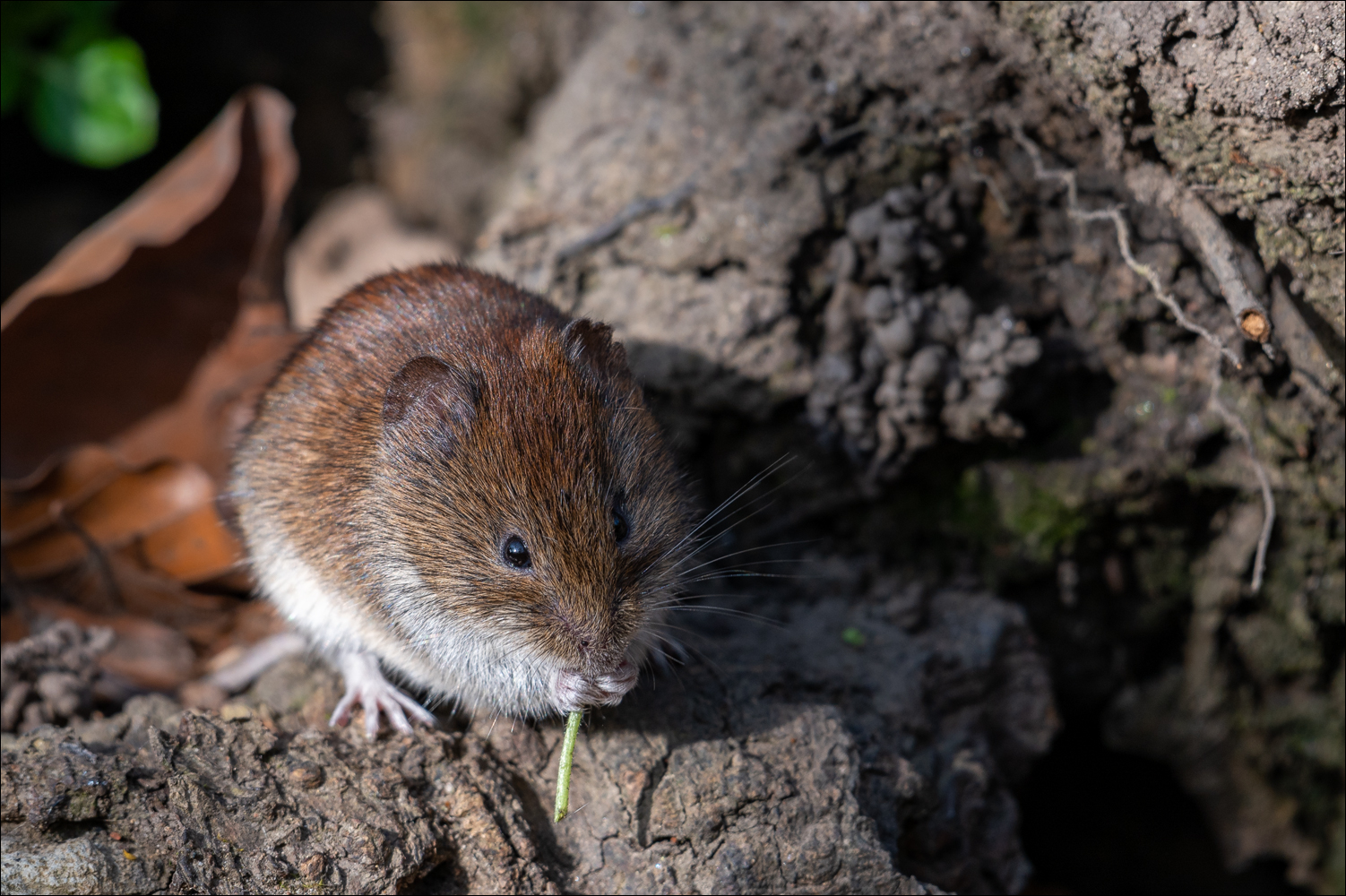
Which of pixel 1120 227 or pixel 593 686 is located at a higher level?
pixel 1120 227

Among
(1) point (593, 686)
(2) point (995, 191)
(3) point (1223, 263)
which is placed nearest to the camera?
(1) point (593, 686)

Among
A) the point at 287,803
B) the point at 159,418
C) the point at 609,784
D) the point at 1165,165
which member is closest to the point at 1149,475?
the point at 1165,165

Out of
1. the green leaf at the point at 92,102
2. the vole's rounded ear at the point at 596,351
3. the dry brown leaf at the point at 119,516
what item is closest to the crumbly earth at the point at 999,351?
the vole's rounded ear at the point at 596,351

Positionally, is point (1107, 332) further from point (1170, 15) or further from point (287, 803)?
point (287, 803)

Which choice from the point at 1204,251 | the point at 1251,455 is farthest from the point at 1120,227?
the point at 1251,455

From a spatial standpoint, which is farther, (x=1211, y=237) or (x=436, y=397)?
(x=1211, y=237)

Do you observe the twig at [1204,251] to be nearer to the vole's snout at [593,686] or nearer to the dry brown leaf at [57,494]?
the vole's snout at [593,686]

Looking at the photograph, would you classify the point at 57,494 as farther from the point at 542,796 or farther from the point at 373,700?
the point at 542,796

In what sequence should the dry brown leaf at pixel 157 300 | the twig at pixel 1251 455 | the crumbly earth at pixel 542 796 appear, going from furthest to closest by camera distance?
1. the dry brown leaf at pixel 157 300
2. the twig at pixel 1251 455
3. the crumbly earth at pixel 542 796
